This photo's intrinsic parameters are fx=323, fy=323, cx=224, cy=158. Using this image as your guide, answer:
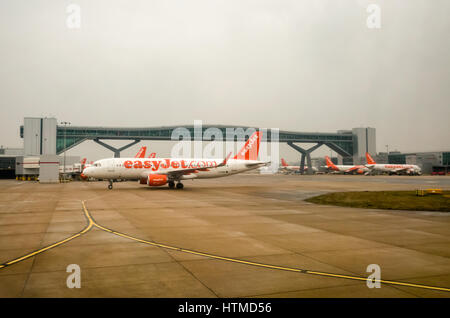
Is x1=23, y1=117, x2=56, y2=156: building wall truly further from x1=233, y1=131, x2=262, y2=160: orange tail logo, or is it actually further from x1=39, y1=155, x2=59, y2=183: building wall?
x1=233, y1=131, x2=262, y2=160: orange tail logo

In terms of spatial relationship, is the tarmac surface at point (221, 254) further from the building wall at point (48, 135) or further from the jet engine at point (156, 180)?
the building wall at point (48, 135)

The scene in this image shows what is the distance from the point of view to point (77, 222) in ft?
49.1

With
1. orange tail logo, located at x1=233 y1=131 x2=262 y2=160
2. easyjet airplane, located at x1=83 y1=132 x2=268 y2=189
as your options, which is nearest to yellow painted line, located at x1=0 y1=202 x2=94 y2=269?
easyjet airplane, located at x1=83 y1=132 x2=268 y2=189

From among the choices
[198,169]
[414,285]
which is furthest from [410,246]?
[198,169]

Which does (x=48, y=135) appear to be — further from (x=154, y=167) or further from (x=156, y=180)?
(x=156, y=180)

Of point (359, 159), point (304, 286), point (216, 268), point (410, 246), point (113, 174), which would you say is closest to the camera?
point (304, 286)

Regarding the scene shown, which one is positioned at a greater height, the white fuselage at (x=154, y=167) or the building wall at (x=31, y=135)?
the building wall at (x=31, y=135)

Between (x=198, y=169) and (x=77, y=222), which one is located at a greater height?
(x=198, y=169)

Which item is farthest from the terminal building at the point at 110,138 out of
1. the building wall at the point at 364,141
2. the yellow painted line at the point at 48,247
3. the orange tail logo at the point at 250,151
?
the yellow painted line at the point at 48,247

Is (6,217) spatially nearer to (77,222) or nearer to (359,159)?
(77,222)

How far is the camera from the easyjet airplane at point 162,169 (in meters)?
37.0

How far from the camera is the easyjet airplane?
37.0 m
